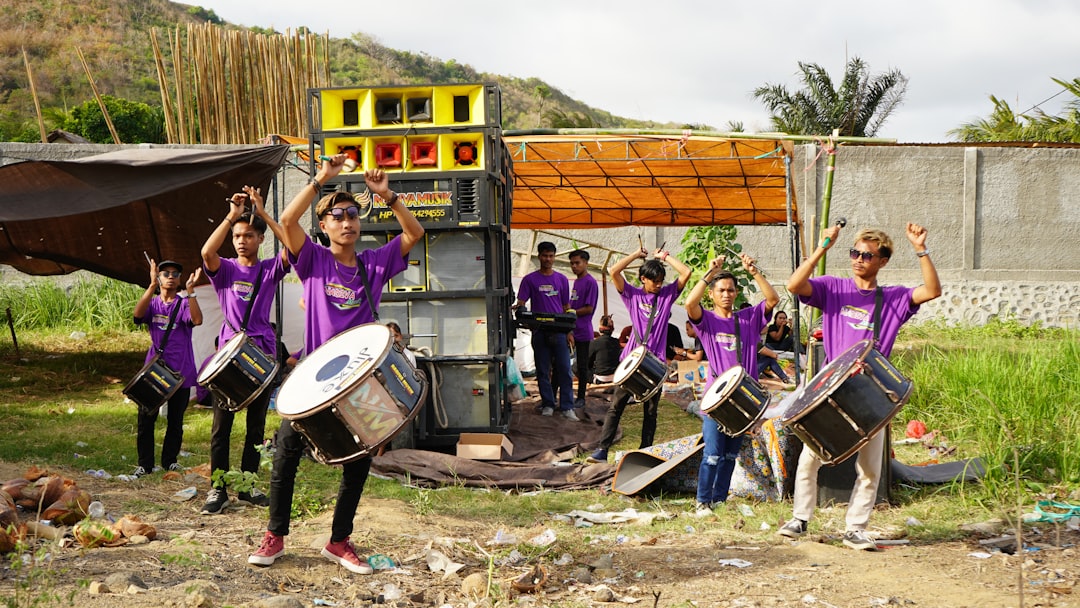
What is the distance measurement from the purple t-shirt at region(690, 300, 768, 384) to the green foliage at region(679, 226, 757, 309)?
25.8ft

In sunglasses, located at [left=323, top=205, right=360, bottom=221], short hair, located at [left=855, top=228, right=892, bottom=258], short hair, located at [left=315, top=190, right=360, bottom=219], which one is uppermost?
short hair, located at [left=315, top=190, right=360, bottom=219]

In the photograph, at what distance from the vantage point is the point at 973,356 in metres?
9.20

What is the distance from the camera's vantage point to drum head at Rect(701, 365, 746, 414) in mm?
5992

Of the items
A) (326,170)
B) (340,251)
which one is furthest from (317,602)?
(326,170)

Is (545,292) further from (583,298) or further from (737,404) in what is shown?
(737,404)

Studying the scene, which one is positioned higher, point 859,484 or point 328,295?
point 328,295

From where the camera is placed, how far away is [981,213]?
1758cm

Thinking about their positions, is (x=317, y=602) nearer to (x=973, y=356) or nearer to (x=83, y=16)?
(x=973, y=356)

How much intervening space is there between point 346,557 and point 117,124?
2159 centimetres

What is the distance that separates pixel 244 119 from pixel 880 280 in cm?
1074

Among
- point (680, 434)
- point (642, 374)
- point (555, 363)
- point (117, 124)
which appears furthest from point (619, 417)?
point (117, 124)

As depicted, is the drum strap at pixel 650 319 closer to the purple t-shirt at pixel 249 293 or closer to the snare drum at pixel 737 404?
the snare drum at pixel 737 404

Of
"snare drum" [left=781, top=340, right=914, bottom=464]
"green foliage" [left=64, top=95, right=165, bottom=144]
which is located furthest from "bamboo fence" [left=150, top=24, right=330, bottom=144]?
"snare drum" [left=781, top=340, right=914, bottom=464]

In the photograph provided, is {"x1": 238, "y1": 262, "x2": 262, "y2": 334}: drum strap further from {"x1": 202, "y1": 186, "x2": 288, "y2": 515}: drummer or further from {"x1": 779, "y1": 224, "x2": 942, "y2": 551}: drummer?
{"x1": 779, "y1": 224, "x2": 942, "y2": 551}: drummer
